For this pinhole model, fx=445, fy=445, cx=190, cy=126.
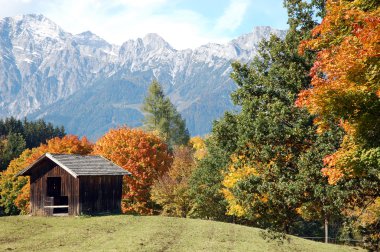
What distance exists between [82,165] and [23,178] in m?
24.2

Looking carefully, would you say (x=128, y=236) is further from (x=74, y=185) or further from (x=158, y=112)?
(x=158, y=112)

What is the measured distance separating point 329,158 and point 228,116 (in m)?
9.76

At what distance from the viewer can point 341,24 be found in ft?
54.0

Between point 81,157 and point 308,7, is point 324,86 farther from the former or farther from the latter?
point 81,157

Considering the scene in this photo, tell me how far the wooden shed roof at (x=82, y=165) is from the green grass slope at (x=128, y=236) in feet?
16.2

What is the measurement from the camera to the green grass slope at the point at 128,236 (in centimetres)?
3055

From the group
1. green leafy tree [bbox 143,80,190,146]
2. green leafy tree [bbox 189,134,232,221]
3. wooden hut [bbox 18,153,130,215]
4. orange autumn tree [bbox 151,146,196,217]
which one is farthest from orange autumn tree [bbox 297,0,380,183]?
green leafy tree [bbox 143,80,190,146]

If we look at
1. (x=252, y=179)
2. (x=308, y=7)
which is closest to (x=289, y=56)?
(x=308, y=7)

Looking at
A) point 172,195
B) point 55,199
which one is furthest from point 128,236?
point 172,195

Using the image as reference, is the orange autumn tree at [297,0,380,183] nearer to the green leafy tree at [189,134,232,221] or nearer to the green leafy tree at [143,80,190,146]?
the green leafy tree at [189,134,232,221]

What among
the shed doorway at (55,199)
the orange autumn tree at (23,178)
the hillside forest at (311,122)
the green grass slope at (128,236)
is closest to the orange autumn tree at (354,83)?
the hillside forest at (311,122)

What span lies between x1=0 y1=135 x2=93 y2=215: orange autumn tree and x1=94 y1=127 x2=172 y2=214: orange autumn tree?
3613mm

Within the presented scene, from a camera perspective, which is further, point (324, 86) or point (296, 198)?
point (296, 198)

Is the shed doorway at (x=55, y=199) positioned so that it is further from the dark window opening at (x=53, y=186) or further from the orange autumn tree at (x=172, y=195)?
the orange autumn tree at (x=172, y=195)
